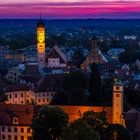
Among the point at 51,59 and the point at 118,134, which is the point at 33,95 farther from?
the point at 51,59

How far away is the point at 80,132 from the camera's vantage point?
35.7 meters

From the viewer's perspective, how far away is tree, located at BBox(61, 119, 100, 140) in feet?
116

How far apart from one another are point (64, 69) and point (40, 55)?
8.53 metres

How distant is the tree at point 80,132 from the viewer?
116 ft

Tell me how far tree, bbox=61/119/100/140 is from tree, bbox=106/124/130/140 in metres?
2.60

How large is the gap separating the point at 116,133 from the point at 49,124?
15.6ft

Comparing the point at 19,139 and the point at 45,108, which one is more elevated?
the point at 45,108

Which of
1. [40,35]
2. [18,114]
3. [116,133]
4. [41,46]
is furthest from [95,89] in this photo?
[40,35]

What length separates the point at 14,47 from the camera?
511 ft

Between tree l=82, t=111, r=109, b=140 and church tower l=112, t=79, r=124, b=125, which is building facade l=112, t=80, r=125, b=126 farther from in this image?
tree l=82, t=111, r=109, b=140

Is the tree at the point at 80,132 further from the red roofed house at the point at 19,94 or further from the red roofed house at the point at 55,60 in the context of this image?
the red roofed house at the point at 55,60

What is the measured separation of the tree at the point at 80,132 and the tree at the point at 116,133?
2605 millimetres

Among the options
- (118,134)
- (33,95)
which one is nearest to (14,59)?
(33,95)

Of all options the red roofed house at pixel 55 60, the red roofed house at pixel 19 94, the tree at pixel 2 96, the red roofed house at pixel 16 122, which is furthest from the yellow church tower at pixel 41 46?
the red roofed house at pixel 16 122
